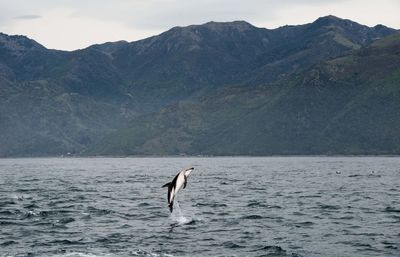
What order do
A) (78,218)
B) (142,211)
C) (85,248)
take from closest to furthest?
(85,248) → (78,218) → (142,211)

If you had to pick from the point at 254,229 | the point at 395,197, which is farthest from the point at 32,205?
the point at 395,197

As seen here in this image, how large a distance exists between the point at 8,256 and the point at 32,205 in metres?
29.5

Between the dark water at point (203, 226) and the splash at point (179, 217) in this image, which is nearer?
the dark water at point (203, 226)

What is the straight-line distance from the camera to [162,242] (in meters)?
40.9

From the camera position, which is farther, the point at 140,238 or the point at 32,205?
the point at 32,205

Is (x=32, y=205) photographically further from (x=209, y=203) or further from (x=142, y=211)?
(x=209, y=203)

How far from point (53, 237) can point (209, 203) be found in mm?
26683

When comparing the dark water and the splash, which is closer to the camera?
the dark water

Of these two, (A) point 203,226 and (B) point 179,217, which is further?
(B) point 179,217

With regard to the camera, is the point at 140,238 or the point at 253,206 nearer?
the point at 140,238

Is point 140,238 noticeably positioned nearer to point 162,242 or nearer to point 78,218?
point 162,242

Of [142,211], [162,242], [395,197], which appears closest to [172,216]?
[142,211]

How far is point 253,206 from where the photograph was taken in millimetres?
63500

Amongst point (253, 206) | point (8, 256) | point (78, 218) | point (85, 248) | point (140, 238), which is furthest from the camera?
point (253, 206)
